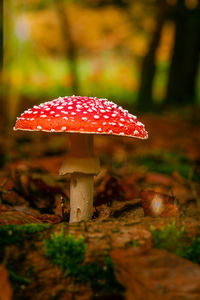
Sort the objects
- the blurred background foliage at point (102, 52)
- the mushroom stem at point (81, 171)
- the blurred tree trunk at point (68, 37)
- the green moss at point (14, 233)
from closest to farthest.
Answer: the green moss at point (14, 233) → the mushroom stem at point (81, 171) → the blurred background foliage at point (102, 52) → the blurred tree trunk at point (68, 37)

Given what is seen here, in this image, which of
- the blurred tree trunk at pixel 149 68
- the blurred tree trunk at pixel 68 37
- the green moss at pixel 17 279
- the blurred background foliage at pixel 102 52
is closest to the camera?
the green moss at pixel 17 279

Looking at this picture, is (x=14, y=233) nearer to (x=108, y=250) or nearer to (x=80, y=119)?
(x=108, y=250)

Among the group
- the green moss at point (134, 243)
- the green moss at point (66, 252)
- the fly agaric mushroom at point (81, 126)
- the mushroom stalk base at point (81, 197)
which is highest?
the fly agaric mushroom at point (81, 126)

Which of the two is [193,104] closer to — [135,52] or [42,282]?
[135,52]

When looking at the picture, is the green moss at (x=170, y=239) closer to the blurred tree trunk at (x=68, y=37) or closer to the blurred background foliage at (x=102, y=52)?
the blurred background foliage at (x=102, y=52)

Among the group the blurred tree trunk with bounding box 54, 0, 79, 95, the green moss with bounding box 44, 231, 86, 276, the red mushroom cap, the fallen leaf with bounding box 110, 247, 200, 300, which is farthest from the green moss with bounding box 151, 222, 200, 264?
the blurred tree trunk with bounding box 54, 0, 79, 95

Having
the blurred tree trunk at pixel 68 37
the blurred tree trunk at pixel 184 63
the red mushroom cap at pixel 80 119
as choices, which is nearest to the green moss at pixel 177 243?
the red mushroom cap at pixel 80 119

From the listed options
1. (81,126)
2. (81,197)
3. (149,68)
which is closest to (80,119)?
(81,126)
